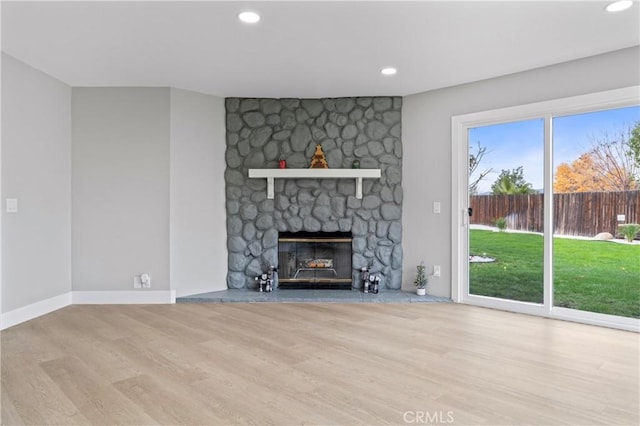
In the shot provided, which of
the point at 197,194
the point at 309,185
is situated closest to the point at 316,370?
the point at 309,185

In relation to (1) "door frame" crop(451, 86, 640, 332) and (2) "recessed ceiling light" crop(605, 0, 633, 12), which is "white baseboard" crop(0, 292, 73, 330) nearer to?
(1) "door frame" crop(451, 86, 640, 332)

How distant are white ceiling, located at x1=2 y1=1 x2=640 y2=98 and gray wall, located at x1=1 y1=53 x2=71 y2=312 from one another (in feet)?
0.82

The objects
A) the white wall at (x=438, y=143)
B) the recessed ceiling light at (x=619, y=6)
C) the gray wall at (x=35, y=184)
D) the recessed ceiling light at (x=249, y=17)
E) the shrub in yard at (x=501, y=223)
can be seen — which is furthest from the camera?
the shrub in yard at (x=501, y=223)

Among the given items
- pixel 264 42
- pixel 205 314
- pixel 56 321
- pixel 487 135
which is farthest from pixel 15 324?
pixel 487 135

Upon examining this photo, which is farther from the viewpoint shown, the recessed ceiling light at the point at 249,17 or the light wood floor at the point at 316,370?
the recessed ceiling light at the point at 249,17

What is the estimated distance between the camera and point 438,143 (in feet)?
14.4

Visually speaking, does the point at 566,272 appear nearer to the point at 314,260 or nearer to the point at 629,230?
the point at 629,230

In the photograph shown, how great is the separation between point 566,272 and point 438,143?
1.81 metres

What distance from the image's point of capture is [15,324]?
11.2 feet

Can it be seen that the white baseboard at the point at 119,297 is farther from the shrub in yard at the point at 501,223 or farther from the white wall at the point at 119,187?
the shrub in yard at the point at 501,223

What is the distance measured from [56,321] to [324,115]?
3452 mm

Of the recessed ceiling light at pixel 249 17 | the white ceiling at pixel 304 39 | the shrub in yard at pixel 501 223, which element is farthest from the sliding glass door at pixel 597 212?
the recessed ceiling light at pixel 249 17

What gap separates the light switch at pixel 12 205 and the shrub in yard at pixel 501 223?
4.58 meters

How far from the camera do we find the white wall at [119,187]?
13.8 ft
